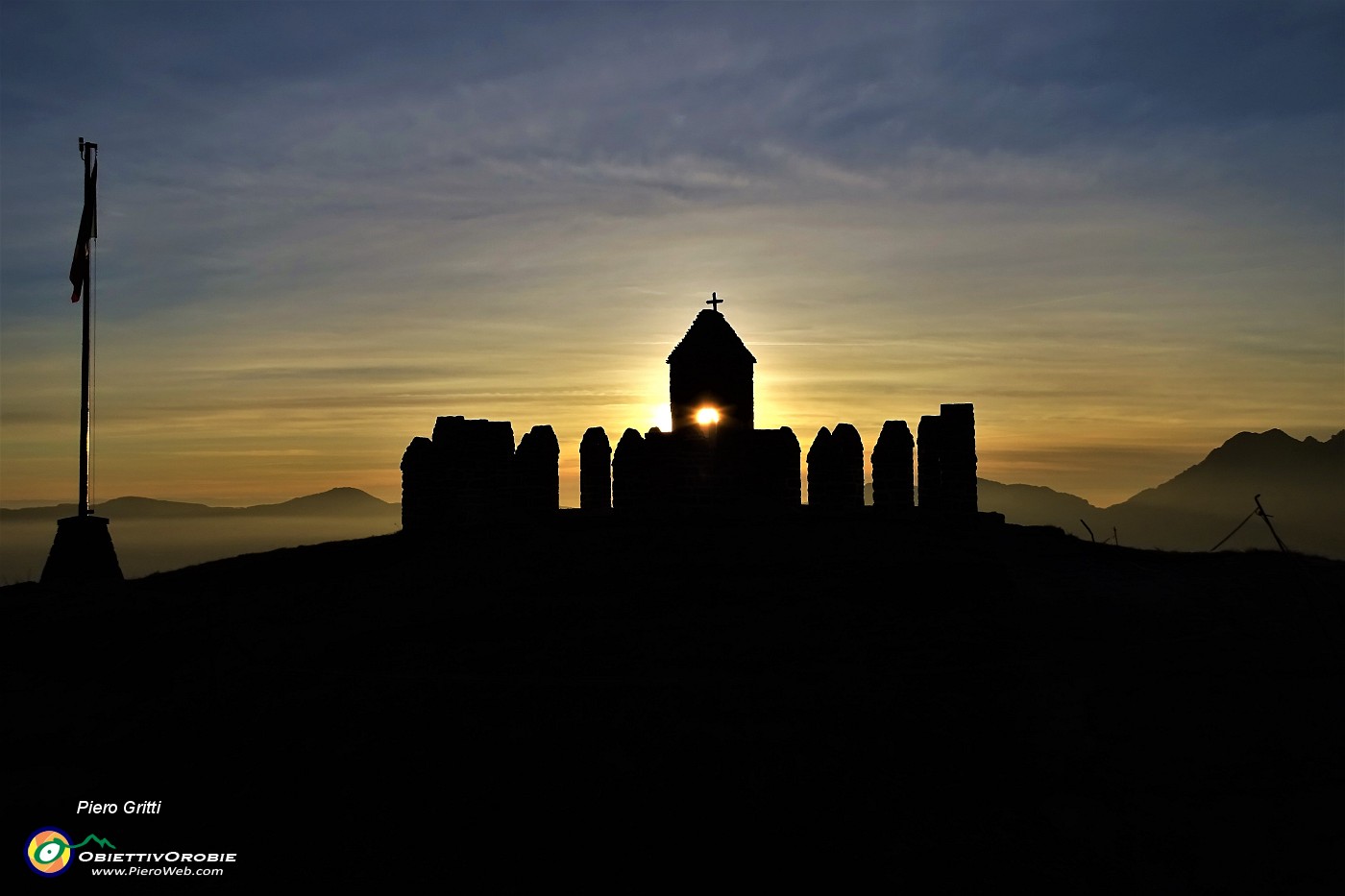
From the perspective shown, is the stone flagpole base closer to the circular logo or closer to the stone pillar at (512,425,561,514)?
the stone pillar at (512,425,561,514)

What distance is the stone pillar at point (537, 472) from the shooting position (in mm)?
23703

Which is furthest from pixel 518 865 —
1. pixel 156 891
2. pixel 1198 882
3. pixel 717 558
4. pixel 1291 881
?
pixel 717 558

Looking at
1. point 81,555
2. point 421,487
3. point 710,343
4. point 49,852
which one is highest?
point 710,343

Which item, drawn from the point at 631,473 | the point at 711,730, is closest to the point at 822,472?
the point at 631,473

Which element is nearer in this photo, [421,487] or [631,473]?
[631,473]

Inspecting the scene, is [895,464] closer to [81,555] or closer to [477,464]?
[477,464]

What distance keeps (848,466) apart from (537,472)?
685 centimetres

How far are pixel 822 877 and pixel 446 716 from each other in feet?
15.0

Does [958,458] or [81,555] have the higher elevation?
[958,458]

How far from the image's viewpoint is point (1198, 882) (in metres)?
8.73

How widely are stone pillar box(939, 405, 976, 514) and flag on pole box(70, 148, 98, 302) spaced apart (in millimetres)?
18596

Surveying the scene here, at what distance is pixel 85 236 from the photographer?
23.0 meters

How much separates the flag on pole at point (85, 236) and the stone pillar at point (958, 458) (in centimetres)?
1860

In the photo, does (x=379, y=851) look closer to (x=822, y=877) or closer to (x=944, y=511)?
(x=822, y=877)
